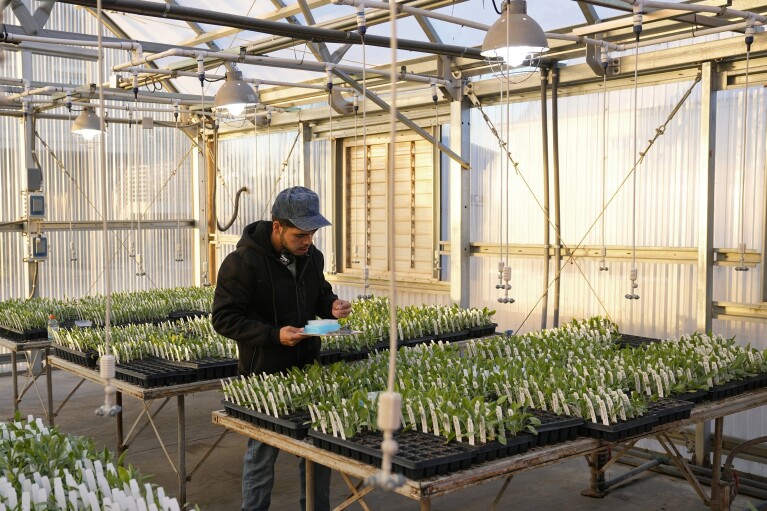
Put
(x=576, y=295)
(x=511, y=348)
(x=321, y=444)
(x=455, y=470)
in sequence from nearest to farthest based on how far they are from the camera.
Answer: (x=455, y=470), (x=321, y=444), (x=511, y=348), (x=576, y=295)

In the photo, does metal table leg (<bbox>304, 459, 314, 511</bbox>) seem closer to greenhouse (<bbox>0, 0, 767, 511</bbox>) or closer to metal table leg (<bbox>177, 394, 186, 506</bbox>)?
greenhouse (<bbox>0, 0, 767, 511</bbox>)

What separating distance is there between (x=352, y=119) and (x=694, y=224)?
4478 millimetres

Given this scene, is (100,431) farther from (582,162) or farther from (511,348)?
(582,162)

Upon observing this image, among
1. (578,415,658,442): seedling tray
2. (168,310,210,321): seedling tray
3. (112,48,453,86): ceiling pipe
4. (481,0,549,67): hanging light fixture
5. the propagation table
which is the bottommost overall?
the propagation table

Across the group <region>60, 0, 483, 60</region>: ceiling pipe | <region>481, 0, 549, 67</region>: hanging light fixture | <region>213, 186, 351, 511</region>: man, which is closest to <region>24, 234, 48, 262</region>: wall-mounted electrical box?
<region>60, 0, 483, 60</region>: ceiling pipe

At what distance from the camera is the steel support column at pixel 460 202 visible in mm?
7930

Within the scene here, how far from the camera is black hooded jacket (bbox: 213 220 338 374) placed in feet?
12.8

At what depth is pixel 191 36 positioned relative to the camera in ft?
30.3

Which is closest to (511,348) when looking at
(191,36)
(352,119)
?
(352,119)

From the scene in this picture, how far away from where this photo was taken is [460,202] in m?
7.95

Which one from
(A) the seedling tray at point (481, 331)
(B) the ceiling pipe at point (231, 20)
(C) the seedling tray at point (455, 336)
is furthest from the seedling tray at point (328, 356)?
(B) the ceiling pipe at point (231, 20)

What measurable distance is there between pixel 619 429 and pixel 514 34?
2.05m

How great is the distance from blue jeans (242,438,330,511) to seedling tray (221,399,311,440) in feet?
0.35

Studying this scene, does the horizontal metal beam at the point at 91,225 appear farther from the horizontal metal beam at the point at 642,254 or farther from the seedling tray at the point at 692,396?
the seedling tray at the point at 692,396
